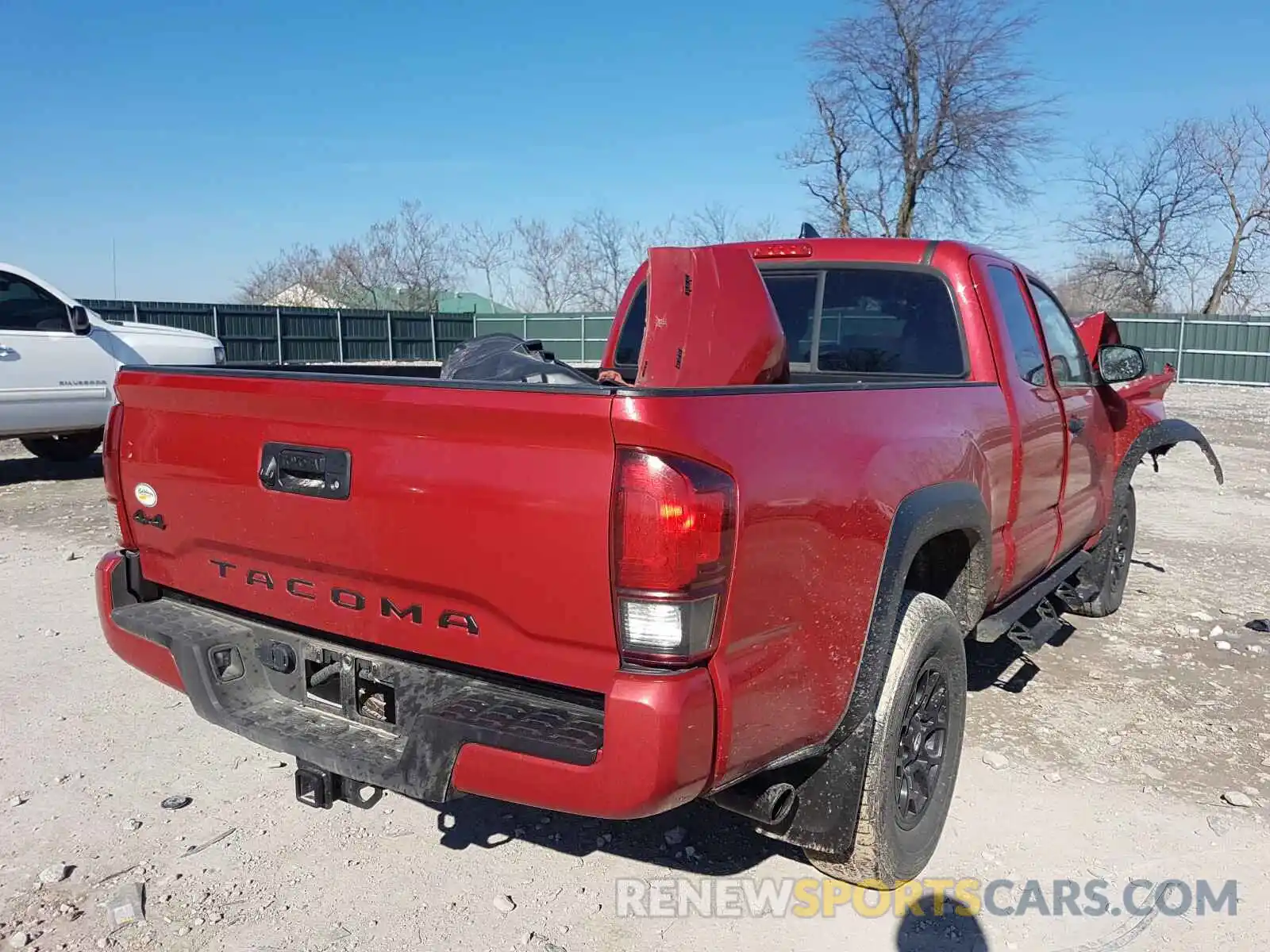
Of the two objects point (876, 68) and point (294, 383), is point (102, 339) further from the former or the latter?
point (876, 68)

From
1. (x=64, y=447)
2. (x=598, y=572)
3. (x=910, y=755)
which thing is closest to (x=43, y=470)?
(x=64, y=447)

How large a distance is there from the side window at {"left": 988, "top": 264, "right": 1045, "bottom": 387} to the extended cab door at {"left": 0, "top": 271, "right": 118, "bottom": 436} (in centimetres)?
823

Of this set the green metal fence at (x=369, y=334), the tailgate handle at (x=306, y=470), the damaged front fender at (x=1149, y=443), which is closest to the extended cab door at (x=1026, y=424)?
the damaged front fender at (x=1149, y=443)

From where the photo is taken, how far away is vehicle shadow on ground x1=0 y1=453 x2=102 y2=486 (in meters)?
9.73

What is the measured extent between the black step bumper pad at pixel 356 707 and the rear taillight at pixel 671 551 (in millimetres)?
257

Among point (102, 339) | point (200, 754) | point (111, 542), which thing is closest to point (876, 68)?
point (102, 339)

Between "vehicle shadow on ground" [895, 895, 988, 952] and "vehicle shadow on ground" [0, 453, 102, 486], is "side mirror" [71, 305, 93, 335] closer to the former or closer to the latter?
"vehicle shadow on ground" [0, 453, 102, 486]

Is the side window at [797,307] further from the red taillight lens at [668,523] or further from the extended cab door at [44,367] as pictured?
the extended cab door at [44,367]

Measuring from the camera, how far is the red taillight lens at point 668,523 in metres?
1.95

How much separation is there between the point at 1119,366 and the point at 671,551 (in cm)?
371

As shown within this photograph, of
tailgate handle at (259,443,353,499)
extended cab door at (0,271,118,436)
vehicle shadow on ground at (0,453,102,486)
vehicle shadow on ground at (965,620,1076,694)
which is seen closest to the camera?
tailgate handle at (259,443,353,499)

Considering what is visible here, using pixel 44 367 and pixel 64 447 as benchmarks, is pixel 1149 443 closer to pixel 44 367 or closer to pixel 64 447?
pixel 44 367

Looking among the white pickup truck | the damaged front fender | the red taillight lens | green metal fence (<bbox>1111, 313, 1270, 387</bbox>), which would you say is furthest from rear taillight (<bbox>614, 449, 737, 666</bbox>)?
green metal fence (<bbox>1111, 313, 1270, 387</bbox>)

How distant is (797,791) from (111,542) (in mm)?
6141
